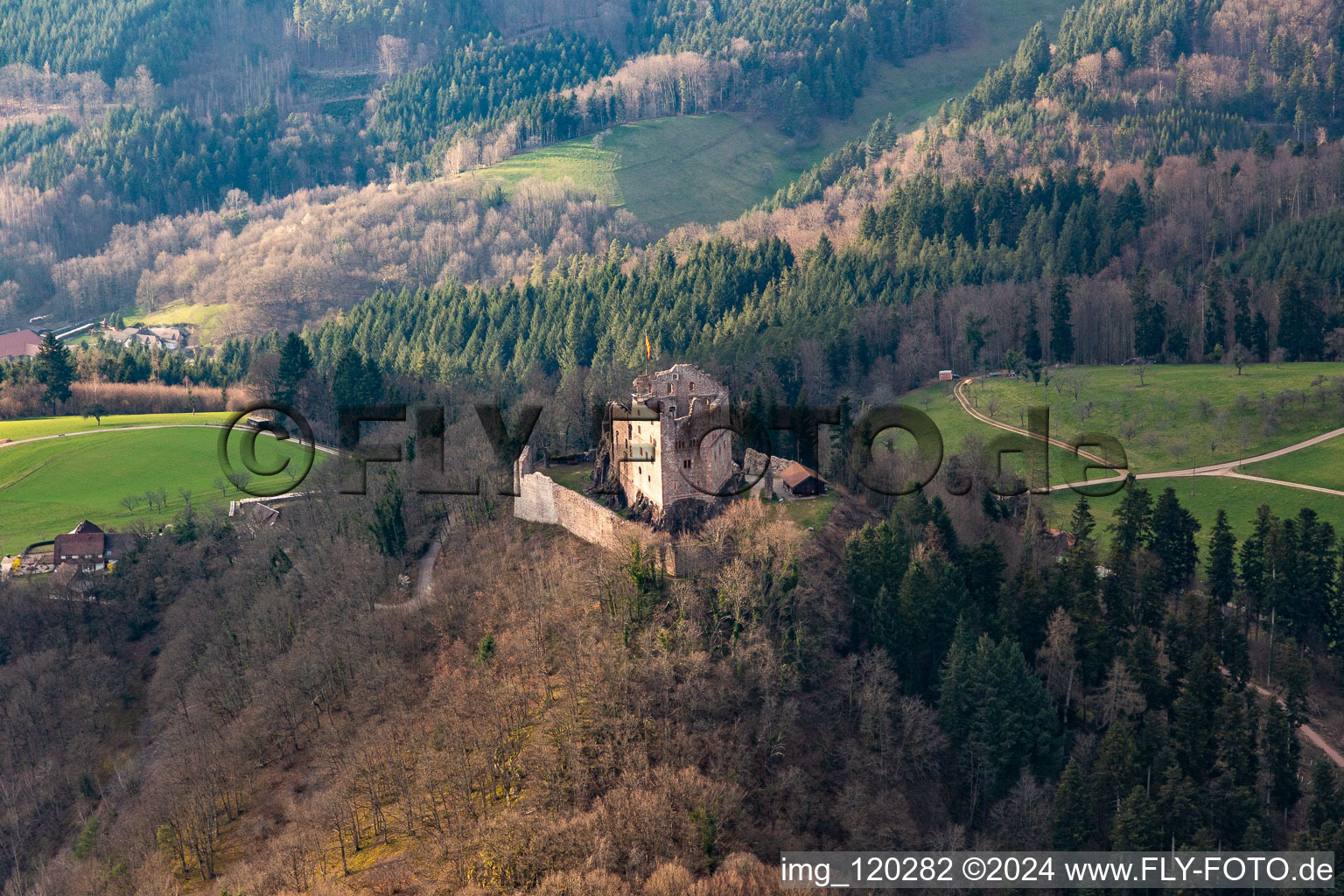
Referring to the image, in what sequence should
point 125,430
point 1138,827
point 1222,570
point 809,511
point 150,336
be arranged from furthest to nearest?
point 150,336 < point 125,430 < point 1222,570 < point 809,511 < point 1138,827

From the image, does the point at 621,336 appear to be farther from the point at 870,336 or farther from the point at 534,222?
the point at 534,222

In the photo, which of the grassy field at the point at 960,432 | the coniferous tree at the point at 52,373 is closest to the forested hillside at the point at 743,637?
the coniferous tree at the point at 52,373

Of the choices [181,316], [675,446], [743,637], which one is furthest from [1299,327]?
[181,316]

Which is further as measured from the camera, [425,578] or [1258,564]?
[425,578]

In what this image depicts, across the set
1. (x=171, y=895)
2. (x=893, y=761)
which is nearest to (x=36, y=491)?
(x=171, y=895)

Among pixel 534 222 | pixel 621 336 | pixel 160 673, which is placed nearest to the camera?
pixel 160 673

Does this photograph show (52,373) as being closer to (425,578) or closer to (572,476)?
(425,578)
